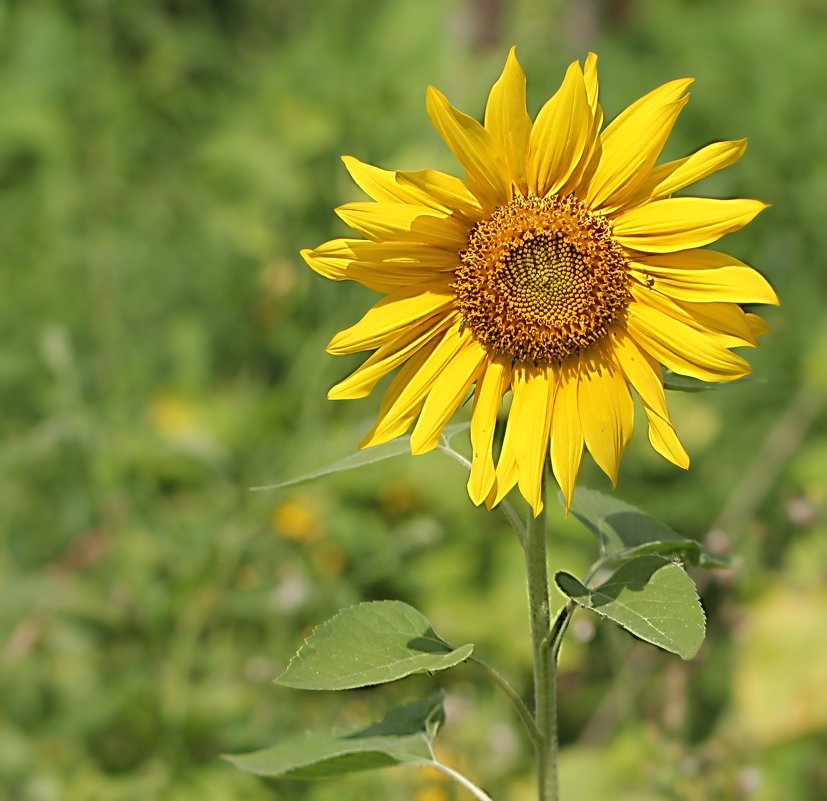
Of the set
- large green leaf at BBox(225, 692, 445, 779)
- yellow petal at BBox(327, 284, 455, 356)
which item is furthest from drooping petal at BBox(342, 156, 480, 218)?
large green leaf at BBox(225, 692, 445, 779)

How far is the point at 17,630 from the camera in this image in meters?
Result: 3.07

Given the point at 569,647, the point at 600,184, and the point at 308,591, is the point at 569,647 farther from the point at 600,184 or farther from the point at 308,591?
the point at 600,184

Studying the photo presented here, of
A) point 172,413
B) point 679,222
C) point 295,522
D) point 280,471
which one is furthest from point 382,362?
point 172,413

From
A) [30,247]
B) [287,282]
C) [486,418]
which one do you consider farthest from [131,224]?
[486,418]

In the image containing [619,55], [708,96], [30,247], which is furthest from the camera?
[619,55]

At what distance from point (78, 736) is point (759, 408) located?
2394 millimetres

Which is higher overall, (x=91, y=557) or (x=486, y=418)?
(x=486, y=418)

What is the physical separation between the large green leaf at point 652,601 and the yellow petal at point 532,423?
4.5 inches

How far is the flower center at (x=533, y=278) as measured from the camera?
1.41 meters

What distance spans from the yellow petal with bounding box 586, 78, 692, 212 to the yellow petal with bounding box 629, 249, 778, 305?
9 centimetres

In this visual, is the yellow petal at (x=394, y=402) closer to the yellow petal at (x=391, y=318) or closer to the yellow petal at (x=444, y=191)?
the yellow petal at (x=391, y=318)

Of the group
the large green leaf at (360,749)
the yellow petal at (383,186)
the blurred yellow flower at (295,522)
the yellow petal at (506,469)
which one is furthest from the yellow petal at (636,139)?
the blurred yellow flower at (295,522)

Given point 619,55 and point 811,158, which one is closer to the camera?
point 811,158

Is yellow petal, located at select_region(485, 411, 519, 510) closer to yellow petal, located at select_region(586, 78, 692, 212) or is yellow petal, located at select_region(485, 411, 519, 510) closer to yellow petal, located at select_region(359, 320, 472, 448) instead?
yellow petal, located at select_region(359, 320, 472, 448)
